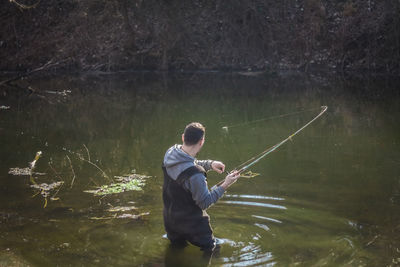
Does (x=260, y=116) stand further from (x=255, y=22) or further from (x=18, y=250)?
(x=255, y=22)

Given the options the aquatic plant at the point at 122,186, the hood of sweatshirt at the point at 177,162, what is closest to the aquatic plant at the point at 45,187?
the aquatic plant at the point at 122,186

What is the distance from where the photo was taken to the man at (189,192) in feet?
16.9

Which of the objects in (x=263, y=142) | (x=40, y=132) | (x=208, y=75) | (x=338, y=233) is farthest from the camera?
(x=208, y=75)

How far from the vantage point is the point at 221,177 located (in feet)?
28.3

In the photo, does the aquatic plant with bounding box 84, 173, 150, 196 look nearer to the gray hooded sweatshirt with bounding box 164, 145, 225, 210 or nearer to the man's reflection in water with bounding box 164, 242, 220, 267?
the man's reflection in water with bounding box 164, 242, 220, 267

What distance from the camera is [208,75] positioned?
23.6 metres

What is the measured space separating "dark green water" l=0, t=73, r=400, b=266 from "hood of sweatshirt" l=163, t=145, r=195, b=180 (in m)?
0.88

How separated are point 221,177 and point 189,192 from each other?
11.0 feet

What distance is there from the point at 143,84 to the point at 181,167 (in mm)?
16260

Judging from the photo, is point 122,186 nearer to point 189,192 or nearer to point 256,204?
point 256,204

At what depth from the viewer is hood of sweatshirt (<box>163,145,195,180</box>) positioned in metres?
5.17

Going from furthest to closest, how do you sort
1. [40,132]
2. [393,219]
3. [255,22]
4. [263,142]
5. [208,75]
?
[255,22] → [208,75] → [40,132] → [263,142] → [393,219]

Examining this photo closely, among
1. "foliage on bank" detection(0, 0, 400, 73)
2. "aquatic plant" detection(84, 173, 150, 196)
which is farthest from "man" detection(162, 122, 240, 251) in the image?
"foliage on bank" detection(0, 0, 400, 73)

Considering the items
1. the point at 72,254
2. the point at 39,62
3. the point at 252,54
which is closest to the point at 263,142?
the point at 72,254
